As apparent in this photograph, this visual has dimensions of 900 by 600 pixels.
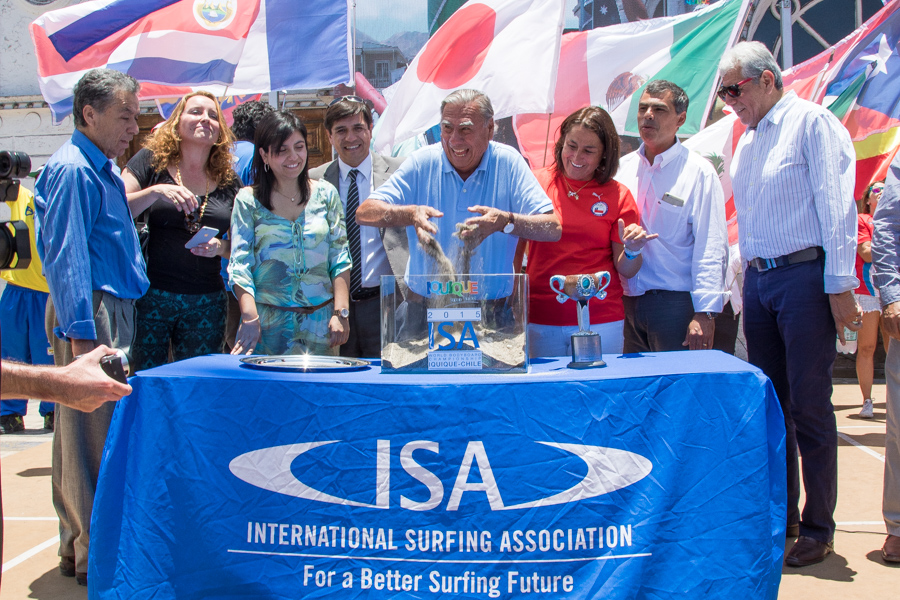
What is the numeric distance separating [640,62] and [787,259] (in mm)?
2628

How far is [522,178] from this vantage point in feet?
8.75

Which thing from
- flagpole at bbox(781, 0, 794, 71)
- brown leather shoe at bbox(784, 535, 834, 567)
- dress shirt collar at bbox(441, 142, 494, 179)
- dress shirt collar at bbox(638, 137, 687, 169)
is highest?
flagpole at bbox(781, 0, 794, 71)

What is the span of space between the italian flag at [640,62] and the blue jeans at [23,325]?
3.88m

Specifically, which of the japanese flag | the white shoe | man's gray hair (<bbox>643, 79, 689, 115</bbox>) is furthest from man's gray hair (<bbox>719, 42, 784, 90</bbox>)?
the white shoe

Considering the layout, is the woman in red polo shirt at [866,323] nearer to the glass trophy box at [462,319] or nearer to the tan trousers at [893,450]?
the tan trousers at [893,450]

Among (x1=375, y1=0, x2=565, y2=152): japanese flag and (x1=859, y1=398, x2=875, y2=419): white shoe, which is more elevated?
(x1=375, y1=0, x2=565, y2=152): japanese flag

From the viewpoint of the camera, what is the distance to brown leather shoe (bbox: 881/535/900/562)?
2.69 m

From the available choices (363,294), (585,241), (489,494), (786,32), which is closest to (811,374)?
(585,241)

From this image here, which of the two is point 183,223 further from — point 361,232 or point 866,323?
point 866,323

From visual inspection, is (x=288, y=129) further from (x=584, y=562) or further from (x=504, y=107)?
(x=584, y=562)

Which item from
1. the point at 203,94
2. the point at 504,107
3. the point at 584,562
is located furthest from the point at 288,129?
the point at 584,562

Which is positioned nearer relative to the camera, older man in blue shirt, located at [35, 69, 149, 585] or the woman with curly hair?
older man in blue shirt, located at [35, 69, 149, 585]

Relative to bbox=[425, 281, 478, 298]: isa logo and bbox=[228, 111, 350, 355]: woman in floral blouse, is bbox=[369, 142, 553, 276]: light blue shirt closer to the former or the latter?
bbox=[228, 111, 350, 355]: woman in floral blouse

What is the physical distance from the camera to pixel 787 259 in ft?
8.98
